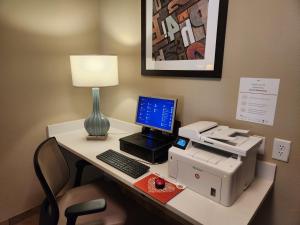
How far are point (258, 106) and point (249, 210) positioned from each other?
56 centimetres

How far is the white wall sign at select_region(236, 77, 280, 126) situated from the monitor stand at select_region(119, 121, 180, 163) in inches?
19.5

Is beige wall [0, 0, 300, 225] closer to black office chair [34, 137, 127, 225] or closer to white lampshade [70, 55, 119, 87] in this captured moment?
white lampshade [70, 55, 119, 87]

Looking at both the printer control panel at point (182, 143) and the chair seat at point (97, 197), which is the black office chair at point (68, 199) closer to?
the chair seat at point (97, 197)

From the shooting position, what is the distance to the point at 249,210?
0.92 meters

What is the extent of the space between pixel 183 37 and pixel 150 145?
0.77m

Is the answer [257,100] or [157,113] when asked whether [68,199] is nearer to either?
[157,113]

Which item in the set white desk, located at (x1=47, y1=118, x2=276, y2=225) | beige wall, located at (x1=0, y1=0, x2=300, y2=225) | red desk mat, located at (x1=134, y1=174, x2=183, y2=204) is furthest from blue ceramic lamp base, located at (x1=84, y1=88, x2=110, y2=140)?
red desk mat, located at (x1=134, y1=174, x2=183, y2=204)

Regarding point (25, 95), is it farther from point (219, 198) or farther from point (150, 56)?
A: point (219, 198)

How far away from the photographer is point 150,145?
1382mm

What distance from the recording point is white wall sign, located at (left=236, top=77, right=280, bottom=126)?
1116 millimetres

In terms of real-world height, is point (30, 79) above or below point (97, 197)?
above

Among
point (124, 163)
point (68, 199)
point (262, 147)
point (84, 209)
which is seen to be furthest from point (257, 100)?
point (68, 199)

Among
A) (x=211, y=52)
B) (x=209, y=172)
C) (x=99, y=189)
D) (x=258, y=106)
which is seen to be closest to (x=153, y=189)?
(x=209, y=172)

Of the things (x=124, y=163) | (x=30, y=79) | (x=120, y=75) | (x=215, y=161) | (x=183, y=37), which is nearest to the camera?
(x=215, y=161)
